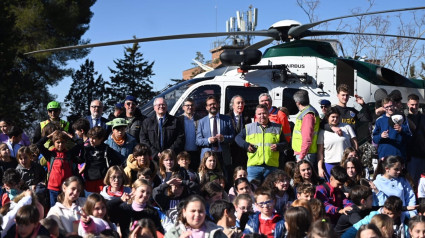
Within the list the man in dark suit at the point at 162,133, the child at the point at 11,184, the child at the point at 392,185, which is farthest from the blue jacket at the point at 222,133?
the child at the point at 11,184

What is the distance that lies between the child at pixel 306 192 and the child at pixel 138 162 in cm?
197

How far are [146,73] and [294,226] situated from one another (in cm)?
3545

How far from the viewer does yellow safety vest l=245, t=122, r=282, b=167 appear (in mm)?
8266

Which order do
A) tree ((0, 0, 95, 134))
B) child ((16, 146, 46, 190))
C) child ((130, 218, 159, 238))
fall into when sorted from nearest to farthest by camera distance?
child ((130, 218, 159, 238)), child ((16, 146, 46, 190)), tree ((0, 0, 95, 134))

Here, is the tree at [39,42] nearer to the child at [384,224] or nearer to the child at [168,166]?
the child at [168,166]

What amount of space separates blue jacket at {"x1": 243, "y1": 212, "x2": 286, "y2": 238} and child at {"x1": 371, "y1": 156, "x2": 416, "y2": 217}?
1.88 meters

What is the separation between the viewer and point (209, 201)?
6.92 meters

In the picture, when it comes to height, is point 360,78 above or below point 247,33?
below

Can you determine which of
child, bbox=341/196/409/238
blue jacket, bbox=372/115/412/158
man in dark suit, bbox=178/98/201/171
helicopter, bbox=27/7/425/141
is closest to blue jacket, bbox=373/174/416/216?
child, bbox=341/196/409/238

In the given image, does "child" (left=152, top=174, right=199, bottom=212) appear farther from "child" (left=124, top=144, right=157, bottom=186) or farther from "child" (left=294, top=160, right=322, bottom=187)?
"child" (left=294, top=160, right=322, bottom=187)

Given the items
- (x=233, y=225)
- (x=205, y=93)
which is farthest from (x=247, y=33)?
(x=233, y=225)

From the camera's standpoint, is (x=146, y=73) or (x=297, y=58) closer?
(x=297, y=58)

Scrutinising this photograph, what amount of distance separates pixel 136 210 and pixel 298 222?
5.94ft

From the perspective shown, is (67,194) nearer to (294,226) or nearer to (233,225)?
(233,225)
